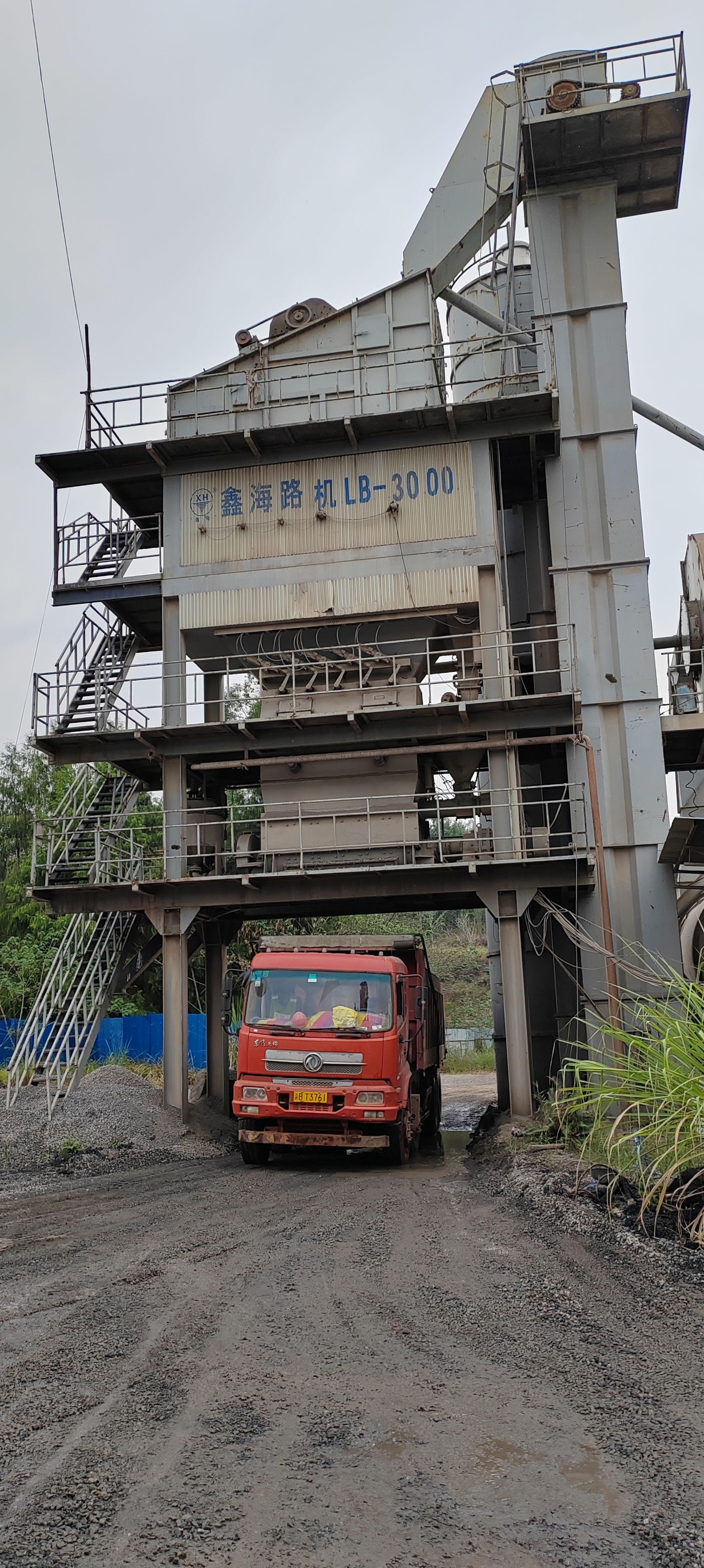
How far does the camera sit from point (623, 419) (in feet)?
71.8

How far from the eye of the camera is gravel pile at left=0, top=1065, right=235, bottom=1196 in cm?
1562

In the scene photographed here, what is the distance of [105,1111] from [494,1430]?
1505 centimetres

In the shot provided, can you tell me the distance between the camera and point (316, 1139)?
15.1m

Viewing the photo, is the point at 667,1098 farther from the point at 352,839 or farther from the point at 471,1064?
the point at 471,1064

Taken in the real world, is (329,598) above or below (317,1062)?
above

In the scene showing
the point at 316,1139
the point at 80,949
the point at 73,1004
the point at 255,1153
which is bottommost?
the point at 255,1153

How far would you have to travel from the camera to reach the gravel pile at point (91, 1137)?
15617 millimetres

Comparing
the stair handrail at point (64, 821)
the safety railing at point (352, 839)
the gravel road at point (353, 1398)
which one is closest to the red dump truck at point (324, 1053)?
the safety railing at point (352, 839)

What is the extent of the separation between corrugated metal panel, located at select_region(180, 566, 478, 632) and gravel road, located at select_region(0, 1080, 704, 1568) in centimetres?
1297

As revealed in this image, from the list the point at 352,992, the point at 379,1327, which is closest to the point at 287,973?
the point at 352,992

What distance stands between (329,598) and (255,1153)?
33.0 feet

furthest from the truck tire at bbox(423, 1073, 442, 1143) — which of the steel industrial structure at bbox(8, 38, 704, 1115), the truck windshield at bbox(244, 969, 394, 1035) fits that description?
the truck windshield at bbox(244, 969, 394, 1035)

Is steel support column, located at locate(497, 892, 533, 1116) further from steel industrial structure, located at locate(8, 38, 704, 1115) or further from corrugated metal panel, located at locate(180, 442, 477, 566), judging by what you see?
corrugated metal panel, located at locate(180, 442, 477, 566)

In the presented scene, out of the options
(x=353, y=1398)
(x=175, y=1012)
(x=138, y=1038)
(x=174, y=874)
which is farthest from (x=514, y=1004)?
(x=138, y=1038)
